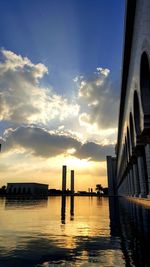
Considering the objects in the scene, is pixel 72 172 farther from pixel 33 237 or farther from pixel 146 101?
pixel 33 237

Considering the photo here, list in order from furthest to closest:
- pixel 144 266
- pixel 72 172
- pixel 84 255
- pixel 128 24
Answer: pixel 72 172 < pixel 128 24 < pixel 84 255 < pixel 144 266

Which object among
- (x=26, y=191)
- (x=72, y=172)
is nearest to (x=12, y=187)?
(x=26, y=191)

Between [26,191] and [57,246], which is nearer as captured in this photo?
[57,246]

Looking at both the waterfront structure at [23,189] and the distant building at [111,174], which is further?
the waterfront structure at [23,189]

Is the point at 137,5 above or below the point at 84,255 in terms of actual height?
above

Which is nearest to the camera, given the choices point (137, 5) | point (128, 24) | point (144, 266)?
point (144, 266)

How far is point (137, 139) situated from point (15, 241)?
1863 centimetres

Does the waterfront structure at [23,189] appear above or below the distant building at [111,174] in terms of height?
below

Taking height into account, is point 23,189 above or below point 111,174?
below

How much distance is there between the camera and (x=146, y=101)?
20.3 meters

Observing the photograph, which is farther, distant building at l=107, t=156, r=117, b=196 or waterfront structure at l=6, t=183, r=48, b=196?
waterfront structure at l=6, t=183, r=48, b=196

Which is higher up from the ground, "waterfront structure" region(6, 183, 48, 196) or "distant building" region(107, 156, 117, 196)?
"distant building" region(107, 156, 117, 196)

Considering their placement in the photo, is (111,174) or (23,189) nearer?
(111,174)

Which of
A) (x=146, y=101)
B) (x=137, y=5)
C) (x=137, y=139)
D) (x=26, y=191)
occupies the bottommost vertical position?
(x=26, y=191)
